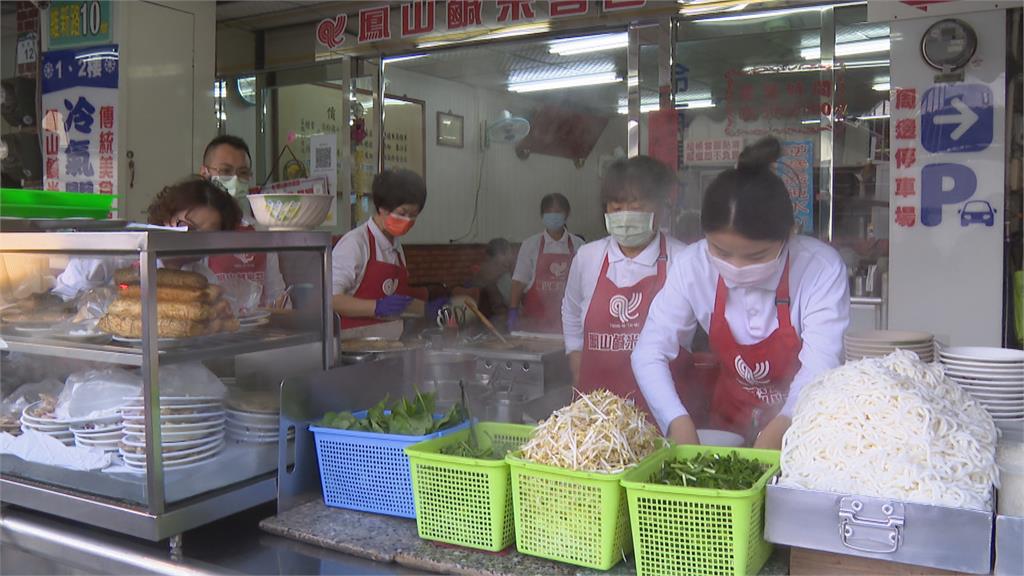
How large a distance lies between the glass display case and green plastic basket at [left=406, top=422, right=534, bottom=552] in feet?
1.34

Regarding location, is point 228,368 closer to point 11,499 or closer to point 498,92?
point 11,499

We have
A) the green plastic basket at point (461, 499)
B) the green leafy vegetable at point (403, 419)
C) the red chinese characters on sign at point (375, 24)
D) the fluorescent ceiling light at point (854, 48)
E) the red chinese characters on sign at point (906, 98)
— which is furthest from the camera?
the red chinese characters on sign at point (375, 24)

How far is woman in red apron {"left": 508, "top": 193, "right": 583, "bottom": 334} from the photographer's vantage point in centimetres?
535

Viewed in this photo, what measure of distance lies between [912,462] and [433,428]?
37.7 inches

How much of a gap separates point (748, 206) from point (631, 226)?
95 centimetres

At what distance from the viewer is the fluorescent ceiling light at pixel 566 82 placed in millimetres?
5172

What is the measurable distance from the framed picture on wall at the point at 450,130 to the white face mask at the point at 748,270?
3646 mm

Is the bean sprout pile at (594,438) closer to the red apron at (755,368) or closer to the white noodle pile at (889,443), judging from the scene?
the white noodle pile at (889,443)

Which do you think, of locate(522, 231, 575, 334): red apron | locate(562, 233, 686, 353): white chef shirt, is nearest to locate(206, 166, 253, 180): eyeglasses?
locate(562, 233, 686, 353): white chef shirt

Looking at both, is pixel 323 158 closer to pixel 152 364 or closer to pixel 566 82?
pixel 566 82

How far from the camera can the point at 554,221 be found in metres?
5.34

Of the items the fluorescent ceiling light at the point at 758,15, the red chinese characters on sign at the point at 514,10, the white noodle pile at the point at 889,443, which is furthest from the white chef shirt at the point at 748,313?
the red chinese characters on sign at the point at 514,10

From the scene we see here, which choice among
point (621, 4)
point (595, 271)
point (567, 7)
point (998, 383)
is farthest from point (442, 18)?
point (998, 383)

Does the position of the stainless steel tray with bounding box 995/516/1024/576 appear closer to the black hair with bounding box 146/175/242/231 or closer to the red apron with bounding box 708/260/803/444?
the red apron with bounding box 708/260/803/444
